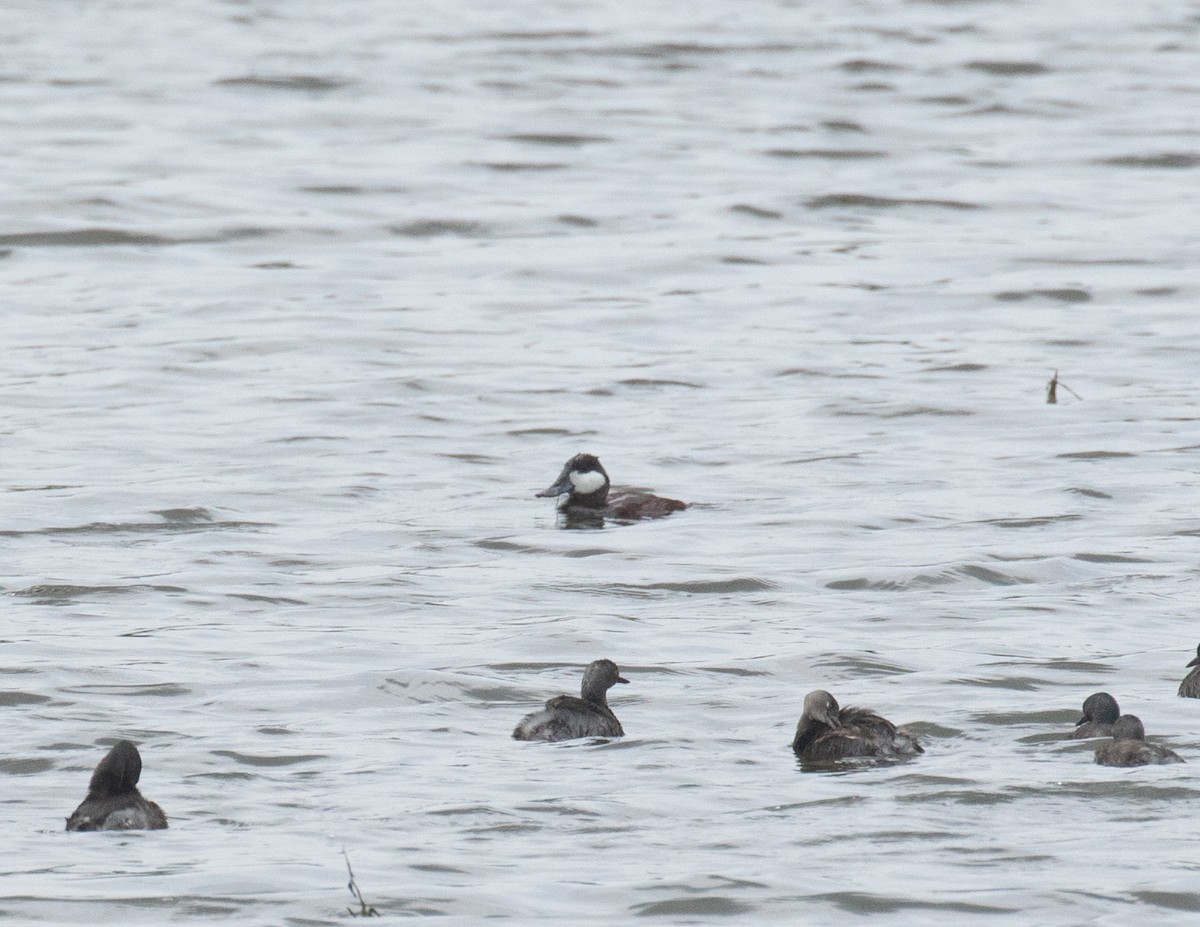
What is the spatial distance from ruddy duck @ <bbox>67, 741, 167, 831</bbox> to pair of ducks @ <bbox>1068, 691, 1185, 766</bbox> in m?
3.42

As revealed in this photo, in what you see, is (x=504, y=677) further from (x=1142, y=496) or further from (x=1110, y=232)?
(x=1110, y=232)

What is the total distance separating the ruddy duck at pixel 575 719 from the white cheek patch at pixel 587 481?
188 inches

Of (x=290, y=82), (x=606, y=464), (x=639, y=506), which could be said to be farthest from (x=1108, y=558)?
(x=290, y=82)

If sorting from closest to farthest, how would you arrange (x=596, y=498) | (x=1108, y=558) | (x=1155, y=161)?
(x=1108, y=558) → (x=596, y=498) → (x=1155, y=161)

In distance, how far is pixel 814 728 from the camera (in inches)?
384

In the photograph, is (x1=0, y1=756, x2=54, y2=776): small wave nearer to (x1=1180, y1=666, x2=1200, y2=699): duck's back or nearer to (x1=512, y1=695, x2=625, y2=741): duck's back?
(x1=512, y1=695, x2=625, y2=741): duck's back

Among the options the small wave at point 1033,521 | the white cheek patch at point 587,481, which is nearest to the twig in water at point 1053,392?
the small wave at point 1033,521

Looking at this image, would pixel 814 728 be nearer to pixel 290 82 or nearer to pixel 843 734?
pixel 843 734

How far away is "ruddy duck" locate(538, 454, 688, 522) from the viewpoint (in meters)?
14.8

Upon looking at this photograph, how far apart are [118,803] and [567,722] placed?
1.92 m

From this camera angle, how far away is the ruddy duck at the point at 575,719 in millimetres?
9836

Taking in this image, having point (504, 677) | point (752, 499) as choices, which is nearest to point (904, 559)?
point (752, 499)

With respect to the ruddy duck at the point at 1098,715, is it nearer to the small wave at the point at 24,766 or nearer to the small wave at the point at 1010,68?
the small wave at the point at 24,766

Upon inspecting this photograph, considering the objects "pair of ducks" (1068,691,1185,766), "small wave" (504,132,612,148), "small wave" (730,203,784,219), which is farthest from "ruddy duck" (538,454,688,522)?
"small wave" (504,132,612,148)
